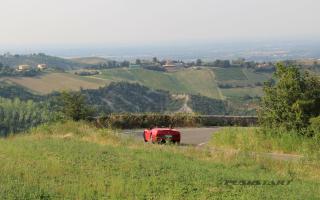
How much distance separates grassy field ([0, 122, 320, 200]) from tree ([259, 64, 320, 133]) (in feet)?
16.2

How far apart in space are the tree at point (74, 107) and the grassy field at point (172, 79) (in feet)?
271

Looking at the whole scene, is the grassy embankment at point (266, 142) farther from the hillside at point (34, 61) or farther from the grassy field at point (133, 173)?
the hillside at point (34, 61)

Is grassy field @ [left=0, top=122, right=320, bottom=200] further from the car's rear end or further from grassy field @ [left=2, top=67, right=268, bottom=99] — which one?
grassy field @ [left=2, top=67, right=268, bottom=99]

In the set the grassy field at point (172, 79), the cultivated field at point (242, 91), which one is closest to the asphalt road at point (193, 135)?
the cultivated field at point (242, 91)

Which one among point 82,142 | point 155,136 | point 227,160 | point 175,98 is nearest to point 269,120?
point 155,136

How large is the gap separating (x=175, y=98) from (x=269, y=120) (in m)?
71.1

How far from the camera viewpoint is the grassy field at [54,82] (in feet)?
322

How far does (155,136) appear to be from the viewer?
22.9 metres

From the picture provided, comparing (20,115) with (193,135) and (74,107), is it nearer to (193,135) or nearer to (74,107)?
(74,107)

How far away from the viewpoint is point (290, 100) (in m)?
21.1

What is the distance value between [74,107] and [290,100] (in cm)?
1298

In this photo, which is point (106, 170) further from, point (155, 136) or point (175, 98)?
point (175, 98)

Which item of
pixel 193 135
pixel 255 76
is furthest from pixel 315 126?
pixel 255 76

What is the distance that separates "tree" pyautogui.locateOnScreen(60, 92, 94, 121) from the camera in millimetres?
29219
